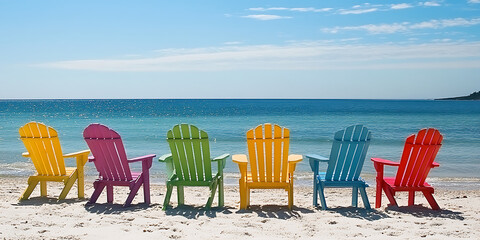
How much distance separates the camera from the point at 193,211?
5383mm

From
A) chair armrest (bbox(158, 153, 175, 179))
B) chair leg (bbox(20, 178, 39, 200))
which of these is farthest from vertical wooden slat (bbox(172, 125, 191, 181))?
chair leg (bbox(20, 178, 39, 200))

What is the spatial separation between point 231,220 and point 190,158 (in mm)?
955

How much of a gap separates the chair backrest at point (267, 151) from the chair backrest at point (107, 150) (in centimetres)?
153

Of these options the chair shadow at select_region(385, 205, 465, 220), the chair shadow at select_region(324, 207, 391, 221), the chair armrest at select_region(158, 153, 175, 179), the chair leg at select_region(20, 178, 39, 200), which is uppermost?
the chair armrest at select_region(158, 153, 175, 179)

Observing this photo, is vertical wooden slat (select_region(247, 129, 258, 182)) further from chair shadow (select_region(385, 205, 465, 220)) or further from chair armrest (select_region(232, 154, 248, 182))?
chair shadow (select_region(385, 205, 465, 220))

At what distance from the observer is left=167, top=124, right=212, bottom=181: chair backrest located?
210 inches

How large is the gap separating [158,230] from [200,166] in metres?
1.18

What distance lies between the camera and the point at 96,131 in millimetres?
5465

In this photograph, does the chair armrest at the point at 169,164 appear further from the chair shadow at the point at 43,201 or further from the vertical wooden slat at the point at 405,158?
the vertical wooden slat at the point at 405,158

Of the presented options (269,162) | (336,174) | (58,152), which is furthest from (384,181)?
(58,152)

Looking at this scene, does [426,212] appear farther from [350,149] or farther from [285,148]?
[285,148]

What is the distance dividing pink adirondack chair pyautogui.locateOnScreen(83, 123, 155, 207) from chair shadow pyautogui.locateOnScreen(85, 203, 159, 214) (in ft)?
0.23

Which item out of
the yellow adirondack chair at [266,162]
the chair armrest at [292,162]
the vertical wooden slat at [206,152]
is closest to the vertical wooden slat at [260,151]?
the yellow adirondack chair at [266,162]

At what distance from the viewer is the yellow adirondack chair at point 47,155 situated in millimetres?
5852
